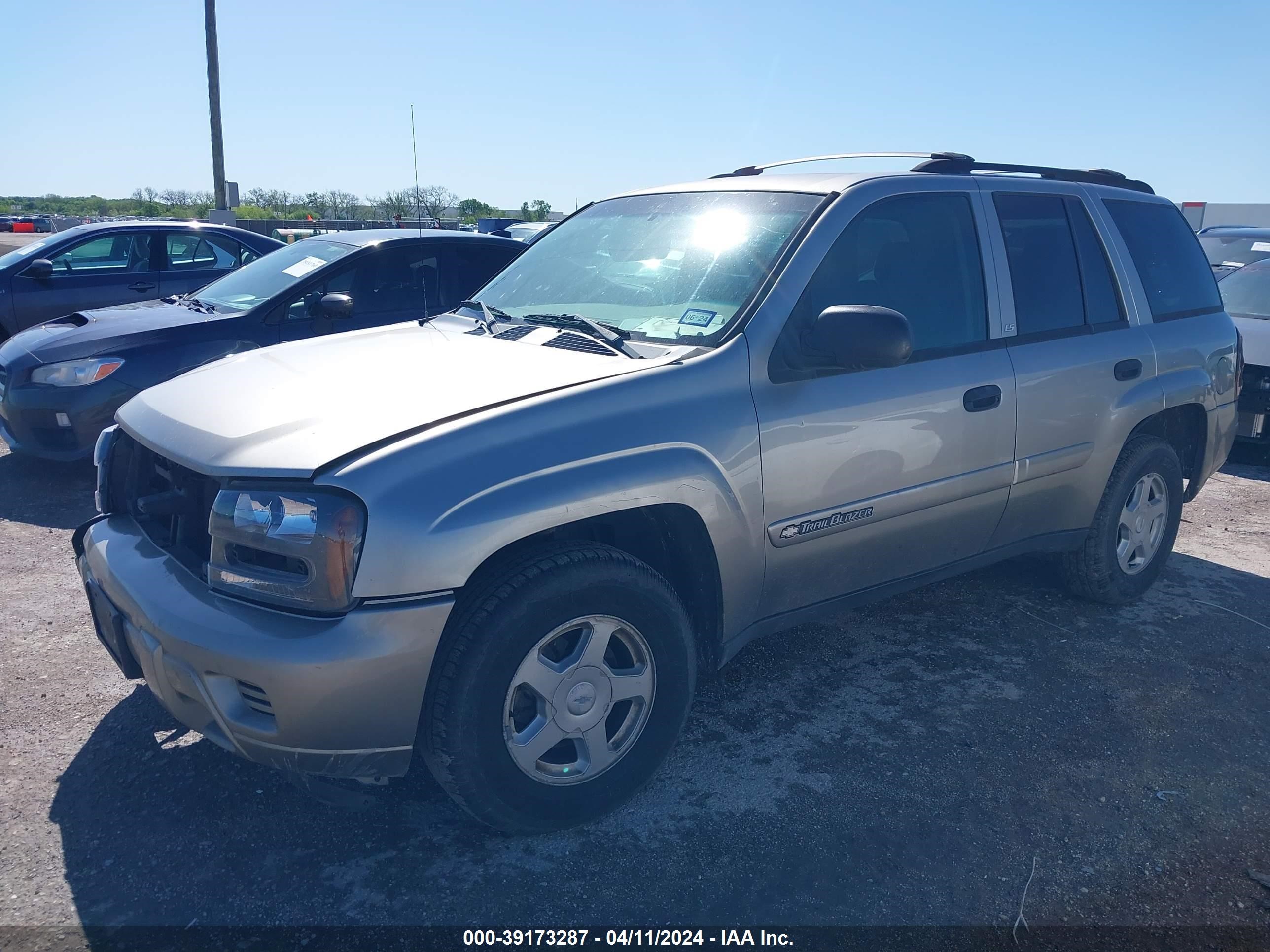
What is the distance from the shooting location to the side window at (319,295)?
6.22m

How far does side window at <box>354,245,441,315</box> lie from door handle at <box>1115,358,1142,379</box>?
14.1 feet

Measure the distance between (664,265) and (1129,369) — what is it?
2130mm

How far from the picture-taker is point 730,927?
2414 millimetres

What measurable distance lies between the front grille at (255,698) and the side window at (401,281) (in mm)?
4367

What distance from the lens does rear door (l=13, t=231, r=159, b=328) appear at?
822 cm

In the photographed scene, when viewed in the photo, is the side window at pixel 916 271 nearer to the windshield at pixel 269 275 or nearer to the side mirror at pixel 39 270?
the windshield at pixel 269 275

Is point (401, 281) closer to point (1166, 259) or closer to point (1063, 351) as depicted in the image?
point (1063, 351)

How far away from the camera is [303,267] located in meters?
6.46

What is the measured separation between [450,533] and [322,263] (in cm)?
458

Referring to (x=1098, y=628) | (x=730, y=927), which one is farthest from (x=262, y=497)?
(x=1098, y=628)

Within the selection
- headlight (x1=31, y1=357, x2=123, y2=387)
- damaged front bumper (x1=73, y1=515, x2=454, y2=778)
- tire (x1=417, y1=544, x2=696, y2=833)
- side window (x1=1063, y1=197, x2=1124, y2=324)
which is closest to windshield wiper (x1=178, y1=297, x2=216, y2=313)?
headlight (x1=31, y1=357, x2=123, y2=387)

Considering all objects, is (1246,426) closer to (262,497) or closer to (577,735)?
(577,735)

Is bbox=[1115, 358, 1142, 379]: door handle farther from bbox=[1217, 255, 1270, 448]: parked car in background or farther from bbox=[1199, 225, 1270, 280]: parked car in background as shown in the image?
bbox=[1199, 225, 1270, 280]: parked car in background

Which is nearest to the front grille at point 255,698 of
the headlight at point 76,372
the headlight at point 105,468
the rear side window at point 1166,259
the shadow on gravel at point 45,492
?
the headlight at point 105,468
